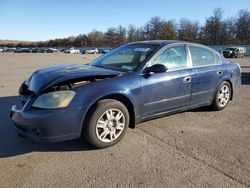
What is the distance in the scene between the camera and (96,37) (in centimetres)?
12950

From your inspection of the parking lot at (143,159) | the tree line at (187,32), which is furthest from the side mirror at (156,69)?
the tree line at (187,32)

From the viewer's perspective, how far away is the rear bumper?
351cm

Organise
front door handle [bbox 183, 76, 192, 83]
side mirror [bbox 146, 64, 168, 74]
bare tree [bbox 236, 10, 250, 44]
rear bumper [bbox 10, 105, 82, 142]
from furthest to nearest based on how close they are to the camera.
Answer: bare tree [bbox 236, 10, 250, 44]
front door handle [bbox 183, 76, 192, 83]
side mirror [bbox 146, 64, 168, 74]
rear bumper [bbox 10, 105, 82, 142]

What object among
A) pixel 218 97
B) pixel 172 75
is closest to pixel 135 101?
pixel 172 75

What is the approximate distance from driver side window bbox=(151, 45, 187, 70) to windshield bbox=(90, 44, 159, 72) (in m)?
0.18

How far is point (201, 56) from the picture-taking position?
5.56m

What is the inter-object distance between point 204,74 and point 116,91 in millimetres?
2198

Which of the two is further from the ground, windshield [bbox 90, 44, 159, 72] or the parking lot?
windshield [bbox 90, 44, 159, 72]

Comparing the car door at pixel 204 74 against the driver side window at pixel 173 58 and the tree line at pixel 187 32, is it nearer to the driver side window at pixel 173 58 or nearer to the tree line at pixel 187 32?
the driver side window at pixel 173 58

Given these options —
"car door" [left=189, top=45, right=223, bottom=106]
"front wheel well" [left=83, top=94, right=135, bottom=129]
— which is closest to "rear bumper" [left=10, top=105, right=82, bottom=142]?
"front wheel well" [left=83, top=94, right=135, bottom=129]

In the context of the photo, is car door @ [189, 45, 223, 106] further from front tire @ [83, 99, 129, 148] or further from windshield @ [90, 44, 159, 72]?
front tire @ [83, 99, 129, 148]

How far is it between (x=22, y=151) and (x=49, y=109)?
847 mm

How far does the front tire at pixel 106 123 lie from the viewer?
3809mm

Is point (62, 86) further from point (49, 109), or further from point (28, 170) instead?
point (28, 170)
